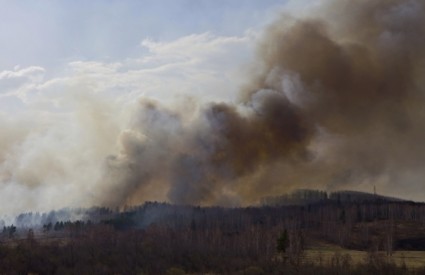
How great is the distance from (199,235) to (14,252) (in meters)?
38.6

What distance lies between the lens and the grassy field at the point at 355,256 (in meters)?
82.9

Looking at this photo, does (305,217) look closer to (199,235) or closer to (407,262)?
(199,235)

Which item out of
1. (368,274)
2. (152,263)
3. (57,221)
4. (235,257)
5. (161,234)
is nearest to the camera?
(368,274)

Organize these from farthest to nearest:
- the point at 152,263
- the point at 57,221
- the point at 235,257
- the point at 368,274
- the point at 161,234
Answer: the point at 57,221 → the point at 161,234 → the point at 235,257 → the point at 152,263 → the point at 368,274

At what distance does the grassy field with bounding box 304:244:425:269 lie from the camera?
82.9m

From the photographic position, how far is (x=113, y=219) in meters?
139

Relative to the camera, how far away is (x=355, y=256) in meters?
93.7

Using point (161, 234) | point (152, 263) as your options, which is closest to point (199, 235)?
point (161, 234)

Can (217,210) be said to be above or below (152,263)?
above

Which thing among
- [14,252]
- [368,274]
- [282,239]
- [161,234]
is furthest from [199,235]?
[368,274]

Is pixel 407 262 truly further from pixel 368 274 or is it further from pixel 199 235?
pixel 199 235

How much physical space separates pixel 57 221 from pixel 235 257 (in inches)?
3072

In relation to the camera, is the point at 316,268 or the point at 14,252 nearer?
the point at 316,268

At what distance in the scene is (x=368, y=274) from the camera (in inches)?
2788
